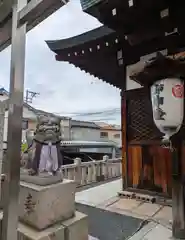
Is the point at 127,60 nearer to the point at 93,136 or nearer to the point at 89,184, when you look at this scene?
the point at 89,184

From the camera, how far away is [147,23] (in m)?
2.93

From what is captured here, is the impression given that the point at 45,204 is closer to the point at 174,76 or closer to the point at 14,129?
the point at 14,129

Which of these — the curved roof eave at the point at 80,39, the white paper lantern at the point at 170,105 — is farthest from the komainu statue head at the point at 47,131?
the curved roof eave at the point at 80,39

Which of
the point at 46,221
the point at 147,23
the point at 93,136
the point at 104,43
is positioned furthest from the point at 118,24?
the point at 93,136

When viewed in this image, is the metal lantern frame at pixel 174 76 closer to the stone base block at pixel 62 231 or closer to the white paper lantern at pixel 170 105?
the white paper lantern at pixel 170 105

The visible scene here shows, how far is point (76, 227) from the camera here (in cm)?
208

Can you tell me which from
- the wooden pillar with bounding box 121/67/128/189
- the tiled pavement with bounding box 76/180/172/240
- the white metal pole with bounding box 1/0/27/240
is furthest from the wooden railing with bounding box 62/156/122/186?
the white metal pole with bounding box 1/0/27/240

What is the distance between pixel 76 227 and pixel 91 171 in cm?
491

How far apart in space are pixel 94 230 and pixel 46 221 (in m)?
1.36

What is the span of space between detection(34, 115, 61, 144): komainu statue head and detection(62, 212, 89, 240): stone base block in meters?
0.85

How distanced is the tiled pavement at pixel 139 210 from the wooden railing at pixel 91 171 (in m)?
1.01

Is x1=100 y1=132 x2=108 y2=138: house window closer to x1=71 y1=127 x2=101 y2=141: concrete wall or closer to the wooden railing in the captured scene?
x1=71 y1=127 x2=101 y2=141: concrete wall

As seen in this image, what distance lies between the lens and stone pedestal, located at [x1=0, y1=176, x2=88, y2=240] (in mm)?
1879

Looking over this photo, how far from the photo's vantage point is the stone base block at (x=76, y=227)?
1.99m
